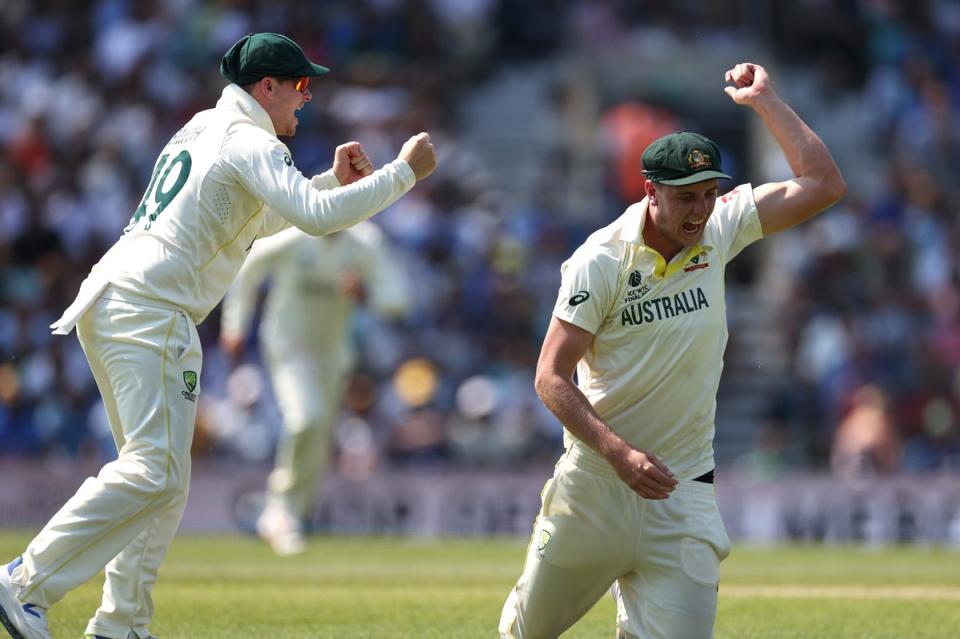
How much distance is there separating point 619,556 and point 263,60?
2.56 metres

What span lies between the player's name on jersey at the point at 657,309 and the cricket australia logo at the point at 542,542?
0.86m

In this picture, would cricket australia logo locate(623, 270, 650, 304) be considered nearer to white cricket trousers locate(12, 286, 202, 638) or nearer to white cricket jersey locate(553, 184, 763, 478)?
white cricket jersey locate(553, 184, 763, 478)

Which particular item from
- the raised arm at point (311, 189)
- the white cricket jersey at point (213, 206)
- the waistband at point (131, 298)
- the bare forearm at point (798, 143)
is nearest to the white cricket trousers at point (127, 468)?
the waistband at point (131, 298)

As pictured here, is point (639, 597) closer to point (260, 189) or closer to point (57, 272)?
point (260, 189)

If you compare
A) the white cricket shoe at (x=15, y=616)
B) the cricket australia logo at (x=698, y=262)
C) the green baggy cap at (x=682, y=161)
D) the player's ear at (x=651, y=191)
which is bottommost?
the white cricket shoe at (x=15, y=616)

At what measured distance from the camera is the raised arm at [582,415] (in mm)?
5926

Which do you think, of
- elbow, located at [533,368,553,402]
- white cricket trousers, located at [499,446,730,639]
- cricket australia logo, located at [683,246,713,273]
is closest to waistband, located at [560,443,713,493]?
white cricket trousers, located at [499,446,730,639]

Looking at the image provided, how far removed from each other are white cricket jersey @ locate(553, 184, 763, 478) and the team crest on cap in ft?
0.99

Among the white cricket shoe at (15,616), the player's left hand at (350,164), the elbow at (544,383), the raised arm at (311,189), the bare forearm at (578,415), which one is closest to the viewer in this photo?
the bare forearm at (578,415)

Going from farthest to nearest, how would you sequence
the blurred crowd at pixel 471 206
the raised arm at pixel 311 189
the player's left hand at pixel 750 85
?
1. the blurred crowd at pixel 471 206
2. the player's left hand at pixel 750 85
3. the raised arm at pixel 311 189

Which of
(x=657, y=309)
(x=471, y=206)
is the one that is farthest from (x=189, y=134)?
(x=471, y=206)

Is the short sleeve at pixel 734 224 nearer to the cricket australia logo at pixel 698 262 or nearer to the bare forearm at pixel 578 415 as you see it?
the cricket australia logo at pixel 698 262

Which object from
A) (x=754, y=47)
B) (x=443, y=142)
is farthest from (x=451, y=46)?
(x=754, y=47)

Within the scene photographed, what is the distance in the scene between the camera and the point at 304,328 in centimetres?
1330
